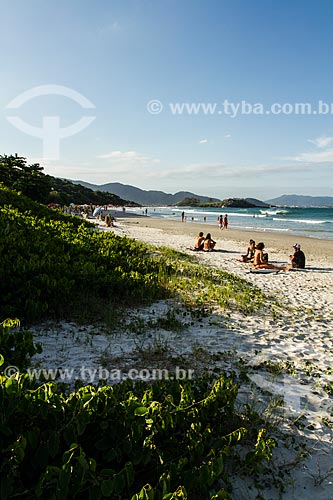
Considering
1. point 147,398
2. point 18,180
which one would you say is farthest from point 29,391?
point 18,180

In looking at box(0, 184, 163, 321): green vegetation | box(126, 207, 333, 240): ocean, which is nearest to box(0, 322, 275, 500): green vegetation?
box(0, 184, 163, 321): green vegetation

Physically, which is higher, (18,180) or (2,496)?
(18,180)

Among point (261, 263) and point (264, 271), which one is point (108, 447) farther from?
point (261, 263)

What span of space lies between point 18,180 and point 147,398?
104 ft

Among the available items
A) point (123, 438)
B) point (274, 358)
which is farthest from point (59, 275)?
point (123, 438)

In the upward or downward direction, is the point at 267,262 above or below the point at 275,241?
below

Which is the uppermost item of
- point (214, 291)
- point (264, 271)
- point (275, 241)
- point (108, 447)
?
point (275, 241)

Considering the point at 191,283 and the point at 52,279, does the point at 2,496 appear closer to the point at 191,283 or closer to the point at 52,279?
the point at 52,279

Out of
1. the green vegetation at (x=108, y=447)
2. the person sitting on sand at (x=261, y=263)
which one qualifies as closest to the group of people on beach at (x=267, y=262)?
the person sitting on sand at (x=261, y=263)

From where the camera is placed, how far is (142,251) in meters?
13.3

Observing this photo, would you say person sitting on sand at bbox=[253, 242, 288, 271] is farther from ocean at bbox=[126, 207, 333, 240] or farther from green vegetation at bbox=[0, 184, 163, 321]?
ocean at bbox=[126, 207, 333, 240]

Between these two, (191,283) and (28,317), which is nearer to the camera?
(28,317)

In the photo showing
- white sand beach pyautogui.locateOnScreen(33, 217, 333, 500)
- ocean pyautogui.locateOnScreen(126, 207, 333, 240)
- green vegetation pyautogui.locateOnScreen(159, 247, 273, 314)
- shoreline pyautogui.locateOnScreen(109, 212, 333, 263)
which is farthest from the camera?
ocean pyautogui.locateOnScreen(126, 207, 333, 240)

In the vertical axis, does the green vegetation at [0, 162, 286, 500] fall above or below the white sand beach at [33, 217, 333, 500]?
above
